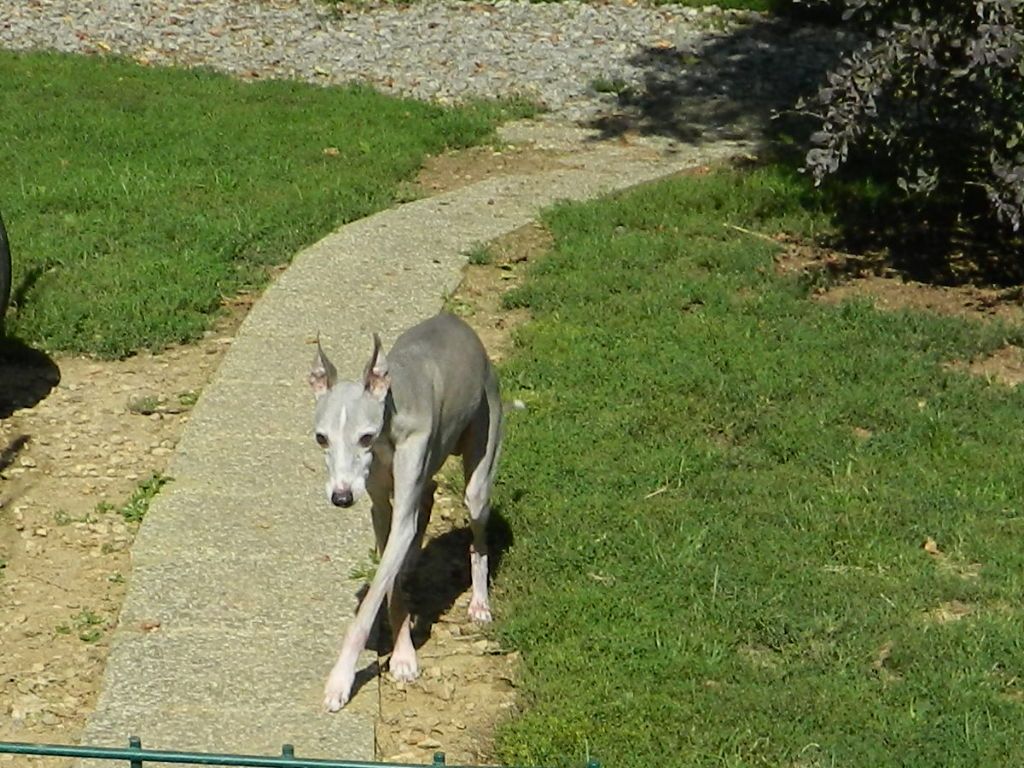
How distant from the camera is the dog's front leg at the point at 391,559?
18.7 ft

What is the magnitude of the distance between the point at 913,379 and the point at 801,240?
250 centimetres

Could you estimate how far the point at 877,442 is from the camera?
26.0 ft

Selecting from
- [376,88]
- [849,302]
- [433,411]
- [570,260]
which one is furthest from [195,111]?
[433,411]

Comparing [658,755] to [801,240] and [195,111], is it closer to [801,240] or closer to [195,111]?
[801,240]

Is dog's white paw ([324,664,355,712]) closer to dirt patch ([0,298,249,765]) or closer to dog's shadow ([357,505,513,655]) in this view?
dog's shadow ([357,505,513,655])

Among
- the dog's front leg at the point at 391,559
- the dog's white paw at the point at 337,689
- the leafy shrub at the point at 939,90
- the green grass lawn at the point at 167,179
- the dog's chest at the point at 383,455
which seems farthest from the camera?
the green grass lawn at the point at 167,179

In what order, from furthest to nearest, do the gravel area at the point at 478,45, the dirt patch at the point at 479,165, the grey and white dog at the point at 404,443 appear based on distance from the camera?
1. the gravel area at the point at 478,45
2. the dirt patch at the point at 479,165
3. the grey and white dog at the point at 404,443

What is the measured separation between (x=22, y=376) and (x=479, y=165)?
4.83 m

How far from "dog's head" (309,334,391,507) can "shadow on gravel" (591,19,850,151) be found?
325 inches

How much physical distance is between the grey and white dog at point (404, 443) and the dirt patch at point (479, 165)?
586cm

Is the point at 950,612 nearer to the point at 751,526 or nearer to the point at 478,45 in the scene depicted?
the point at 751,526

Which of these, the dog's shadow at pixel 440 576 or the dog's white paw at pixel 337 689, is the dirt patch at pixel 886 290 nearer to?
the dog's shadow at pixel 440 576

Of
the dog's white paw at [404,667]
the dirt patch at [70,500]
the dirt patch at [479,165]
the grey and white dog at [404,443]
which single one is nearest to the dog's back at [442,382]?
the grey and white dog at [404,443]

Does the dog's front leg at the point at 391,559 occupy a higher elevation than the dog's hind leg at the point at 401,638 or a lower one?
higher
